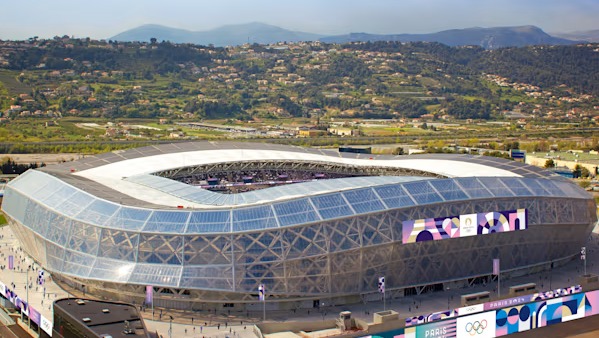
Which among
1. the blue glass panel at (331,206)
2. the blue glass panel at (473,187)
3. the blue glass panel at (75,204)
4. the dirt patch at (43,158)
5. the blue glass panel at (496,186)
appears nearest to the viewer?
the blue glass panel at (331,206)

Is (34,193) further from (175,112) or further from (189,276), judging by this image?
(175,112)

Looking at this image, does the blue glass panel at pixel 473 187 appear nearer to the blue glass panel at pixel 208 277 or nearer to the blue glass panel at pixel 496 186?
the blue glass panel at pixel 496 186

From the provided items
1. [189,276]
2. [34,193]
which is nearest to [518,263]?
[189,276]

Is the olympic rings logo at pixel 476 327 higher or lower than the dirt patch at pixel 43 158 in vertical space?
higher

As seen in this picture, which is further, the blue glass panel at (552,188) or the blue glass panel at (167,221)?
the blue glass panel at (552,188)

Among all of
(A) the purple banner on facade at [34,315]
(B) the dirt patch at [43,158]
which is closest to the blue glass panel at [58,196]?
(A) the purple banner on facade at [34,315]

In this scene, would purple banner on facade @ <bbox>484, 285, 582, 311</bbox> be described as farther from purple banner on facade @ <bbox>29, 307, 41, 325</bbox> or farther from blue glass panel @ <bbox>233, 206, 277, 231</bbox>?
purple banner on facade @ <bbox>29, 307, 41, 325</bbox>

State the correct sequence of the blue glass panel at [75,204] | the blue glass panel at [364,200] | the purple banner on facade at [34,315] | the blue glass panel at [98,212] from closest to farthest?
the purple banner on facade at [34,315], the blue glass panel at [364,200], the blue glass panel at [98,212], the blue glass panel at [75,204]

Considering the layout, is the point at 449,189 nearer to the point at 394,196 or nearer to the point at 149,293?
the point at 394,196
